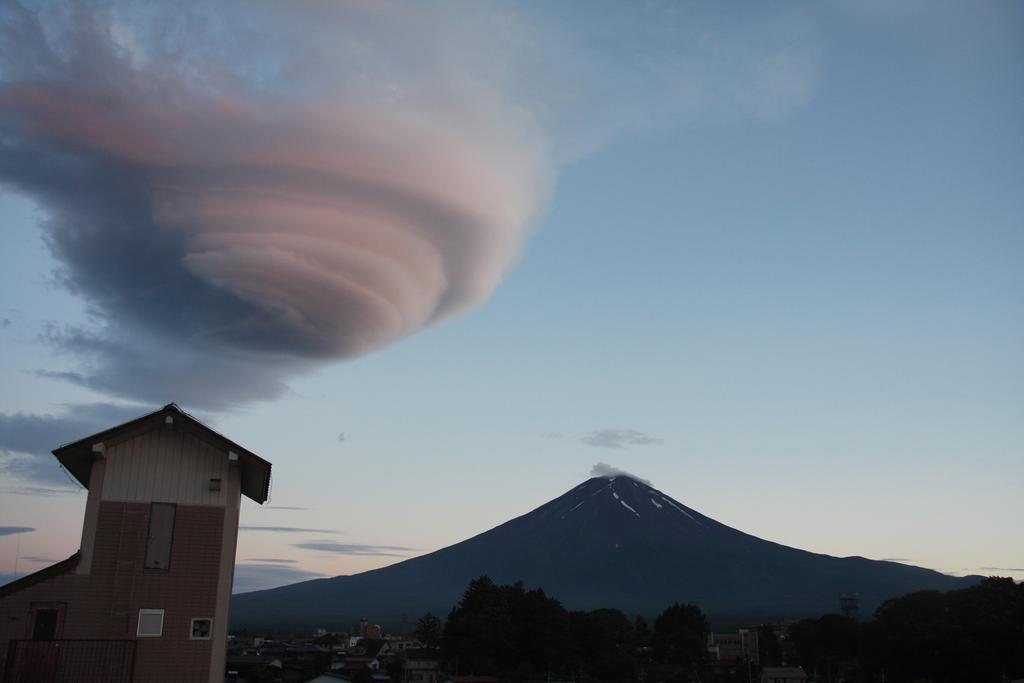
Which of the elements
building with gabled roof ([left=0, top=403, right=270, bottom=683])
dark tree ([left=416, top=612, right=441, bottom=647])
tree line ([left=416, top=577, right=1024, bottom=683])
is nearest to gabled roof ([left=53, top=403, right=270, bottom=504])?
building with gabled roof ([left=0, top=403, right=270, bottom=683])

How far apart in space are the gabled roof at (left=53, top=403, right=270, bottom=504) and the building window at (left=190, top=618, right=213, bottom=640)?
3.34 metres

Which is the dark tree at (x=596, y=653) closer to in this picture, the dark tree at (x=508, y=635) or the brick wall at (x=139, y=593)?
the dark tree at (x=508, y=635)

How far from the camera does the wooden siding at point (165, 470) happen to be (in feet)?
62.4

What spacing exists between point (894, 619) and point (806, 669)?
60.3 feet

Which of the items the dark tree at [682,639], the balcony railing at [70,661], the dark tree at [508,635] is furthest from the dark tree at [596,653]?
the balcony railing at [70,661]

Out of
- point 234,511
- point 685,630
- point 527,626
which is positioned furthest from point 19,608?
point 685,630

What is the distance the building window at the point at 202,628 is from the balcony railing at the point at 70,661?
1294 mm

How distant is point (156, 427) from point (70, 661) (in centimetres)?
516

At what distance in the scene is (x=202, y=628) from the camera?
739 inches

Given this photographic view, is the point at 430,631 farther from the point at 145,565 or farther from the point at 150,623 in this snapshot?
the point at 145,565

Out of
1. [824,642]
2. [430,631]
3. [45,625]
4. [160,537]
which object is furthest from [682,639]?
[45,625]

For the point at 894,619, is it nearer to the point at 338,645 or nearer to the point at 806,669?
the point at 806,669

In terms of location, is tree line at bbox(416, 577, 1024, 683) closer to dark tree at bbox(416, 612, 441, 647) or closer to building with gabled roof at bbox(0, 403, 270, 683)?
dark tree at bbox(416, 612, 441, 647)

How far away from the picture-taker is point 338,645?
13338 centimetres
